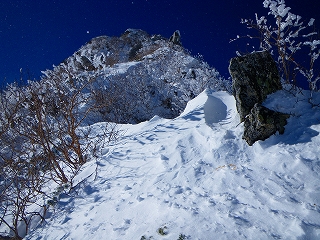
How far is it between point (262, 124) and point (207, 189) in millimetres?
1322

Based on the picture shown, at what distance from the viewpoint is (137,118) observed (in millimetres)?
12203

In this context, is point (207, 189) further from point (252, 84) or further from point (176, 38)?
point (176, 38)

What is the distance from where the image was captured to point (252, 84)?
11.2ft

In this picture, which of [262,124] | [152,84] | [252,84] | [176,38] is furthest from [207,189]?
[176,38]

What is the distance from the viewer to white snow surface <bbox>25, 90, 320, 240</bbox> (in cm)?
196

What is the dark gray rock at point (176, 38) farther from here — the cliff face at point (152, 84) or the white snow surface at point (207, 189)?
the white snow surface at point (207, 189)

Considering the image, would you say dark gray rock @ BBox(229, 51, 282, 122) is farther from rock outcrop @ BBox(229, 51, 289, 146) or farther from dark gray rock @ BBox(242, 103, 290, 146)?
dark gray rock @ BBox(242, 103, 290, 146)

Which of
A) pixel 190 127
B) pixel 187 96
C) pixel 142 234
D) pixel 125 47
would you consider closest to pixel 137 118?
pixel 187 96

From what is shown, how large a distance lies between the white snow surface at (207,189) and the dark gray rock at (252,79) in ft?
0.66

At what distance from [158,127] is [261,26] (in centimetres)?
324

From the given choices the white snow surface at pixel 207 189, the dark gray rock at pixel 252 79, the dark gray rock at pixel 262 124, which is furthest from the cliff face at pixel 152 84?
the dark gray rock at pixel 262 124

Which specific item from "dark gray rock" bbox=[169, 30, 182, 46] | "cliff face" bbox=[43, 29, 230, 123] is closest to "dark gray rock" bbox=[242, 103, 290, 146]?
"cliff face" bbox=[43, 29, 230, 123]

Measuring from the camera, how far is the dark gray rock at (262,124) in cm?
295

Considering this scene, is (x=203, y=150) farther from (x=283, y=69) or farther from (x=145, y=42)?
(x=145, y=42)
